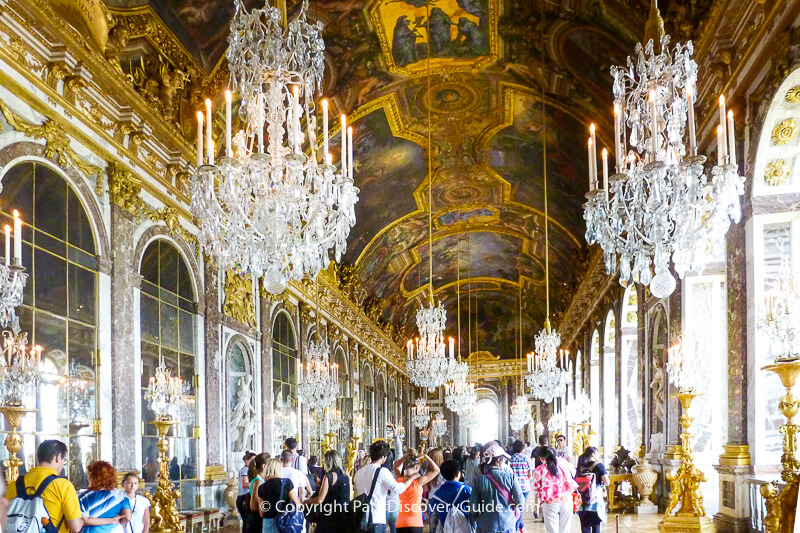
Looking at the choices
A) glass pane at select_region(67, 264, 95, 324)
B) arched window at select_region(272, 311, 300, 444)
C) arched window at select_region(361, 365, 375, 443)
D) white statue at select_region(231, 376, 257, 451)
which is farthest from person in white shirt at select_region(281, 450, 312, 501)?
arched window at select_region(361, 365, 375, 443)

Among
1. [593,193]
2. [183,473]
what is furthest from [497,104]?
[593,193]

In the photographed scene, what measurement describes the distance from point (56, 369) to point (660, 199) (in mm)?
6686

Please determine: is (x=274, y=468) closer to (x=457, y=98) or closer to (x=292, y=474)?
(x=292, y=474)

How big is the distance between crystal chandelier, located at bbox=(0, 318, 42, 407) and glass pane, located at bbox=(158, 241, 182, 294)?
442 cm

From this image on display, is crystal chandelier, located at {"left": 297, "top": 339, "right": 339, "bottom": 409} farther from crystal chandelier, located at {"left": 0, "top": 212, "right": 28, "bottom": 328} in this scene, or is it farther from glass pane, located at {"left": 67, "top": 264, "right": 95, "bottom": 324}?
crystal chandelier, located at {"left": 0, "top": 212, "right": 28, "bottom": 328}

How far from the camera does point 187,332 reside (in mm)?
12812

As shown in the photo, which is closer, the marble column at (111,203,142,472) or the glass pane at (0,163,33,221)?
the glass pane at (0,163,33,221)

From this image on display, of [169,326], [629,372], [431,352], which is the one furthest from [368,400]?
[169,326]

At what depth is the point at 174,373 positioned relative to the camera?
12.1 metres

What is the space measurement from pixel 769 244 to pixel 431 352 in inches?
253

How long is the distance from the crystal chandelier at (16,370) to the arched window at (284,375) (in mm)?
10218

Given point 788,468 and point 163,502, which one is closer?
point 788,468

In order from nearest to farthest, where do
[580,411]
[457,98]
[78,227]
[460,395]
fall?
[78,227] < [457,98] < [460,395] < [580,411]

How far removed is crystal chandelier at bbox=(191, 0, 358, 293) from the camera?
6.46m
